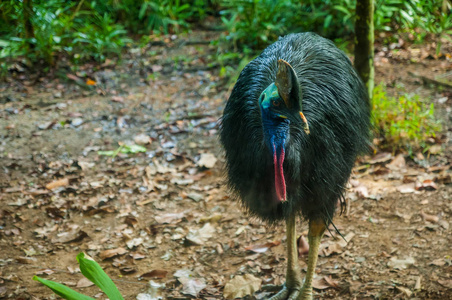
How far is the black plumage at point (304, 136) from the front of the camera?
237 centimetres

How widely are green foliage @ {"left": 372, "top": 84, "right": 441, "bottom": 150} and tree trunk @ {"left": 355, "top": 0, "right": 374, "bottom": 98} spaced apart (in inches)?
8.4

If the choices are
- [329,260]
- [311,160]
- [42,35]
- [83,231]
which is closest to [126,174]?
[83,231]

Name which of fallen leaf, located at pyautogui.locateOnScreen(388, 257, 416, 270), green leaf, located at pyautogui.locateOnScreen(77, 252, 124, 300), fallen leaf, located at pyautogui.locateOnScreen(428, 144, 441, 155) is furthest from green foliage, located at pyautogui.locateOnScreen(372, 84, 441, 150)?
green leaf, located at pyautogui.locateOnScreen(77, 252, 124, 300)

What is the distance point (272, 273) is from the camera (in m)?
3.13

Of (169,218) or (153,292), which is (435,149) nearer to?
(169,218)

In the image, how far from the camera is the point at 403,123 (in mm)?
4004

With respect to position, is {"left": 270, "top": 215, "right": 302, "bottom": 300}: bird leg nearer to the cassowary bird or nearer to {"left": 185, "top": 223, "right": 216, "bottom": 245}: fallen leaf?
the cassowary bird

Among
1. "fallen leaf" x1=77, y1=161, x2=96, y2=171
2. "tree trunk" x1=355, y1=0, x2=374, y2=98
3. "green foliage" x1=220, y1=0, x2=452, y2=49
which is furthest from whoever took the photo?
"green foliage" x1=220, y1=0, x2=452, y2=49

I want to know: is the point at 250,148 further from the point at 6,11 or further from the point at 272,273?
the point at 6,11

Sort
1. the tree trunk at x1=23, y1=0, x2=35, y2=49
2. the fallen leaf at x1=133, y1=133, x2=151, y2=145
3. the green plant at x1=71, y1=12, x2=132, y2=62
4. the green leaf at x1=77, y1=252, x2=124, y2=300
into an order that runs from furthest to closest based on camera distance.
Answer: the green plant at x1=71, y1=12, x2=132, y2=62 → the fallen leaf at x1=133, y1=133, x2=151, y2=145 → the tree trunk at x1=23, y1=0, x2=35, y2=49 → the green leaf at x1=77, y1=252, x2=124, y2=300

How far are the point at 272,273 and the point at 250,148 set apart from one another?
111cm

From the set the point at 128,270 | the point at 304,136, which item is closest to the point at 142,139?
the point at 128,270

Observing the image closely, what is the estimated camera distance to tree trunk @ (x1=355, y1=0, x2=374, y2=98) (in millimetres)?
3814

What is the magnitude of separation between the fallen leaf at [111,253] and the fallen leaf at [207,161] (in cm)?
121
